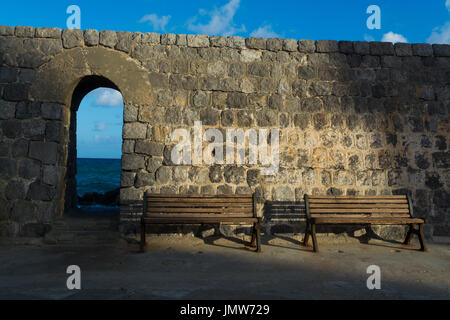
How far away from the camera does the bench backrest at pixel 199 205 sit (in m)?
4.58

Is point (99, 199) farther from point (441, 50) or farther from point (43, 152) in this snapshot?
point (441, 50)

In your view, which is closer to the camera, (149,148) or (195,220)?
(195,220)

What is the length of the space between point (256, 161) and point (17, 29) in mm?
4369

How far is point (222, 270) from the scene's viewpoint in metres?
3.46

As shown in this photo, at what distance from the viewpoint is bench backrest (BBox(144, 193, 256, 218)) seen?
458 cm

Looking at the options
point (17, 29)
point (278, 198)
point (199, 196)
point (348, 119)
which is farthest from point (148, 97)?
point (348, 119)

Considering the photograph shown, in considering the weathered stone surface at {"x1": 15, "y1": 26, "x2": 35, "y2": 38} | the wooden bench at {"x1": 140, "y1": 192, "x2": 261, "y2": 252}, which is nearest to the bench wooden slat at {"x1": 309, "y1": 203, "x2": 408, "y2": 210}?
the wooden bench at {"x1": 140, "y1": 192, "x2": 261, "y2": 252}

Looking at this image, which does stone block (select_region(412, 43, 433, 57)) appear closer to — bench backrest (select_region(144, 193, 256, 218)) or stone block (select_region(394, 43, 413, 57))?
stone block (select_region(394, 43, 413, 57))

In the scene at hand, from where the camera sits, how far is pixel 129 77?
500 cm

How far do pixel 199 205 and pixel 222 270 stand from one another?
138 centimetres

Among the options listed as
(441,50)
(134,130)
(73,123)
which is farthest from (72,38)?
(441,50)

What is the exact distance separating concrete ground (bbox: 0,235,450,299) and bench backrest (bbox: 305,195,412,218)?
0.51 meters

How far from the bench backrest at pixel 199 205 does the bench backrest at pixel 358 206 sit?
988mm
